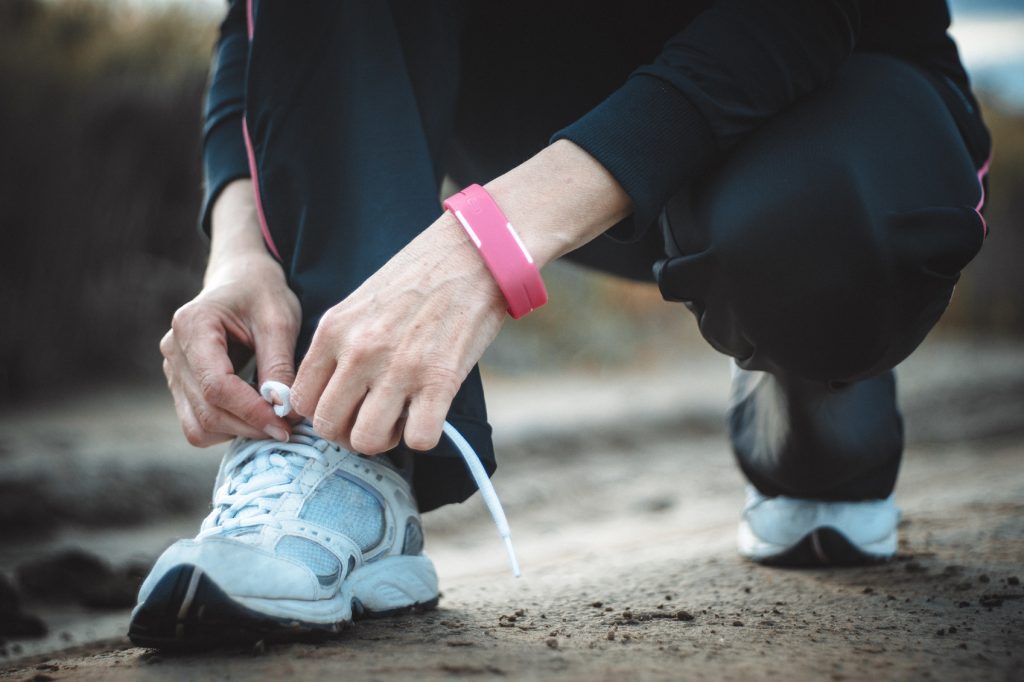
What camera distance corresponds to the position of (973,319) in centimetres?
638

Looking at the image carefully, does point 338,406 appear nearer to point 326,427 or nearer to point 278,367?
point 326,427

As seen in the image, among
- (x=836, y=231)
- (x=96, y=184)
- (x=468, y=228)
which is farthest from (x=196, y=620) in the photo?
(x=96, y=184)

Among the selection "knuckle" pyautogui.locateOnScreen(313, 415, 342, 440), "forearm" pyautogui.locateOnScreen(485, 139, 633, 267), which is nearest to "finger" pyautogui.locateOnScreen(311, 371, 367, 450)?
"knuckle" pyautogui.locateOnScreen(313, 415, 342, 440)

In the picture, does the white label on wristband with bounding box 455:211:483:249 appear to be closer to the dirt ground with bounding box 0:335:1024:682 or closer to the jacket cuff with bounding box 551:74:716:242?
the jacket cuff with bounding box 551:74:716:242

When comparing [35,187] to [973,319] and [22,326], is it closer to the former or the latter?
[22,326]

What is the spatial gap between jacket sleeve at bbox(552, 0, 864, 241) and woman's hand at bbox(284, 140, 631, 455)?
40 millimetres

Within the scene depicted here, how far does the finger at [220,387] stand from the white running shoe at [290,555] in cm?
4

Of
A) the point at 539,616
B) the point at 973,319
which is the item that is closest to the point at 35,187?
the point at 539,616

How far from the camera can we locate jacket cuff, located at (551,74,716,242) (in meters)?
0.86

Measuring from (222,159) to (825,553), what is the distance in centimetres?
103

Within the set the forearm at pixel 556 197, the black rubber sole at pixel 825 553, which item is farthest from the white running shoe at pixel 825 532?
the forearm at pixel 556 197

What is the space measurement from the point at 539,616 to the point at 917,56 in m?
0.87

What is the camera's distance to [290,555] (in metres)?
0.87

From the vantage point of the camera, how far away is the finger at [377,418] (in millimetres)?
806
